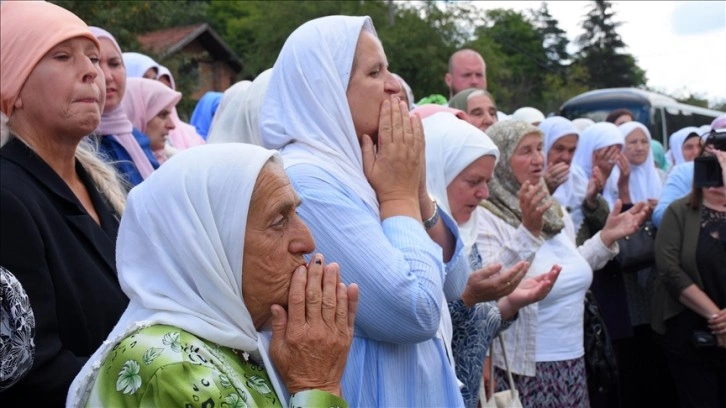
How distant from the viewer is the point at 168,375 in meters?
1.82

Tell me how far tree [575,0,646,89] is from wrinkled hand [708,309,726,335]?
60001 millimetres

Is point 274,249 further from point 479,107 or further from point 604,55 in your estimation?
point 604,55

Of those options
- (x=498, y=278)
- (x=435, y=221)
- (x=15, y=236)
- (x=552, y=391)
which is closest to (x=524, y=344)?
(x=552, y=391)

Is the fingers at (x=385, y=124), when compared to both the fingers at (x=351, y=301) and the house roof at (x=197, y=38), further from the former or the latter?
the house roof at (x=197, y=38)

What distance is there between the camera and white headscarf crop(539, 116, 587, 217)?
20.8 ft

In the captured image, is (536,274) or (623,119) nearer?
(536,274)

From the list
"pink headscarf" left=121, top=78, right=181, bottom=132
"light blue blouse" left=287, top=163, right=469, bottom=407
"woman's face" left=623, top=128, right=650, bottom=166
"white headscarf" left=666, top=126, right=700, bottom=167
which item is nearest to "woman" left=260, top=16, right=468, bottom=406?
"light blue blouse" left=287, top=163, right=469, bottom=407

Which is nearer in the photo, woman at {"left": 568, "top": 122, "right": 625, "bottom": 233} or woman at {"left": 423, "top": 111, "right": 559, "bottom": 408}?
woman at {"left": 423, "top": 111, "right": 559, "bottom": 408}

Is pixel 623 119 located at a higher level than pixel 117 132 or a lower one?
lower

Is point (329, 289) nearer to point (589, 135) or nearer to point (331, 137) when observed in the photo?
point (331, 137)

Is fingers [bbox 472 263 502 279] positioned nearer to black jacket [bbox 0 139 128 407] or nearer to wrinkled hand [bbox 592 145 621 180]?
black jacket [bbox 0 139 128 407]

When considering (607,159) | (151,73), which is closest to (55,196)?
(151,73)

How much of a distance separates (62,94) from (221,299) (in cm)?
138

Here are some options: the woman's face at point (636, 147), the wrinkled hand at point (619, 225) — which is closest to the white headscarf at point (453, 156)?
the wrinkled hand at point (619, 225)
